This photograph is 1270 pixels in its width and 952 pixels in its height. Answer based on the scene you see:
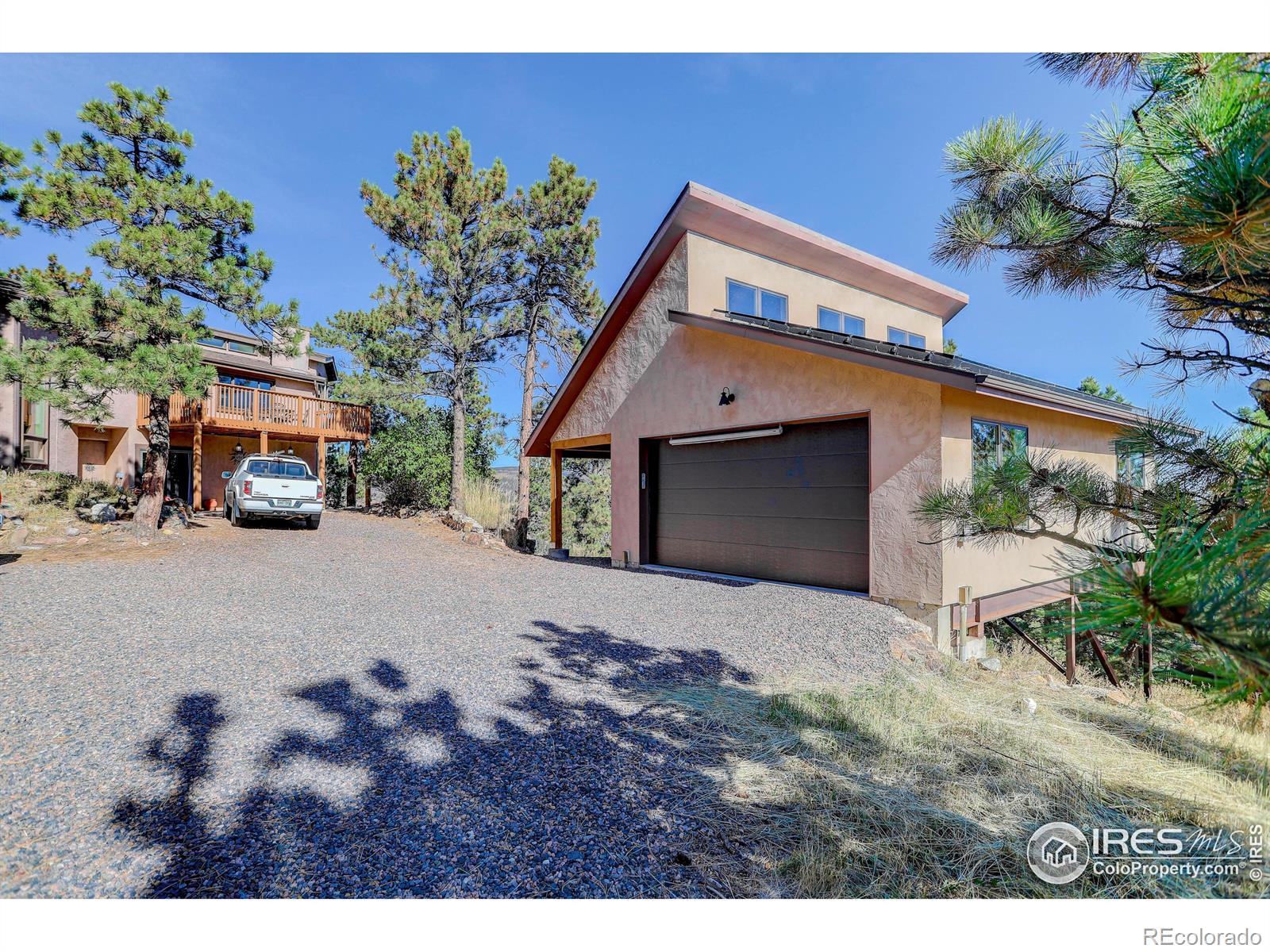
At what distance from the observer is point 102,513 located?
426 inches

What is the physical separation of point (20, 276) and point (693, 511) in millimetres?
11729

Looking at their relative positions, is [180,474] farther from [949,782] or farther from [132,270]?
[949,782]

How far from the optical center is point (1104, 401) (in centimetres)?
697

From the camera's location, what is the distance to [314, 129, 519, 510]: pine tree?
15484 mm

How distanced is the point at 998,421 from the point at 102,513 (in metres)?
15.9

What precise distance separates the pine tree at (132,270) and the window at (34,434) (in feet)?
21.9

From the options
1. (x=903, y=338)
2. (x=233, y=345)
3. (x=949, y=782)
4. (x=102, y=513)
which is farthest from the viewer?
(x=233, y=345)

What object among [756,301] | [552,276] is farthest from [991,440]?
[552,276]

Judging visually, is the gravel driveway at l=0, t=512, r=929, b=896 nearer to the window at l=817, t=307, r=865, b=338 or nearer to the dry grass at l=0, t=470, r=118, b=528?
the dry grass at l=0, t=470, r=118, b=528

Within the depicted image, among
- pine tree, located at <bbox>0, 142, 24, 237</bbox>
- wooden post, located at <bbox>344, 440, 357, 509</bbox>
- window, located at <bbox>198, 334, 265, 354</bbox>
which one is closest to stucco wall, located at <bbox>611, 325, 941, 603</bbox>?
pine tree, located at <bbox>0, 142, 24, 237</bbox>

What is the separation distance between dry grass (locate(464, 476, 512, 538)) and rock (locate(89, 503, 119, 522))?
300 inches

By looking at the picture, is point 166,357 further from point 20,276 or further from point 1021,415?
point 1021,415

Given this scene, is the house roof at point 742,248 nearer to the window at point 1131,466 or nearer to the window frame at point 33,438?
the window at point 1131,466

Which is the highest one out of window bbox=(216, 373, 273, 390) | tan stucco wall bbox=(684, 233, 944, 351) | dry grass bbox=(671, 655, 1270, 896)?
tan stucco wall bbox=(684, 233, 944, 351)
